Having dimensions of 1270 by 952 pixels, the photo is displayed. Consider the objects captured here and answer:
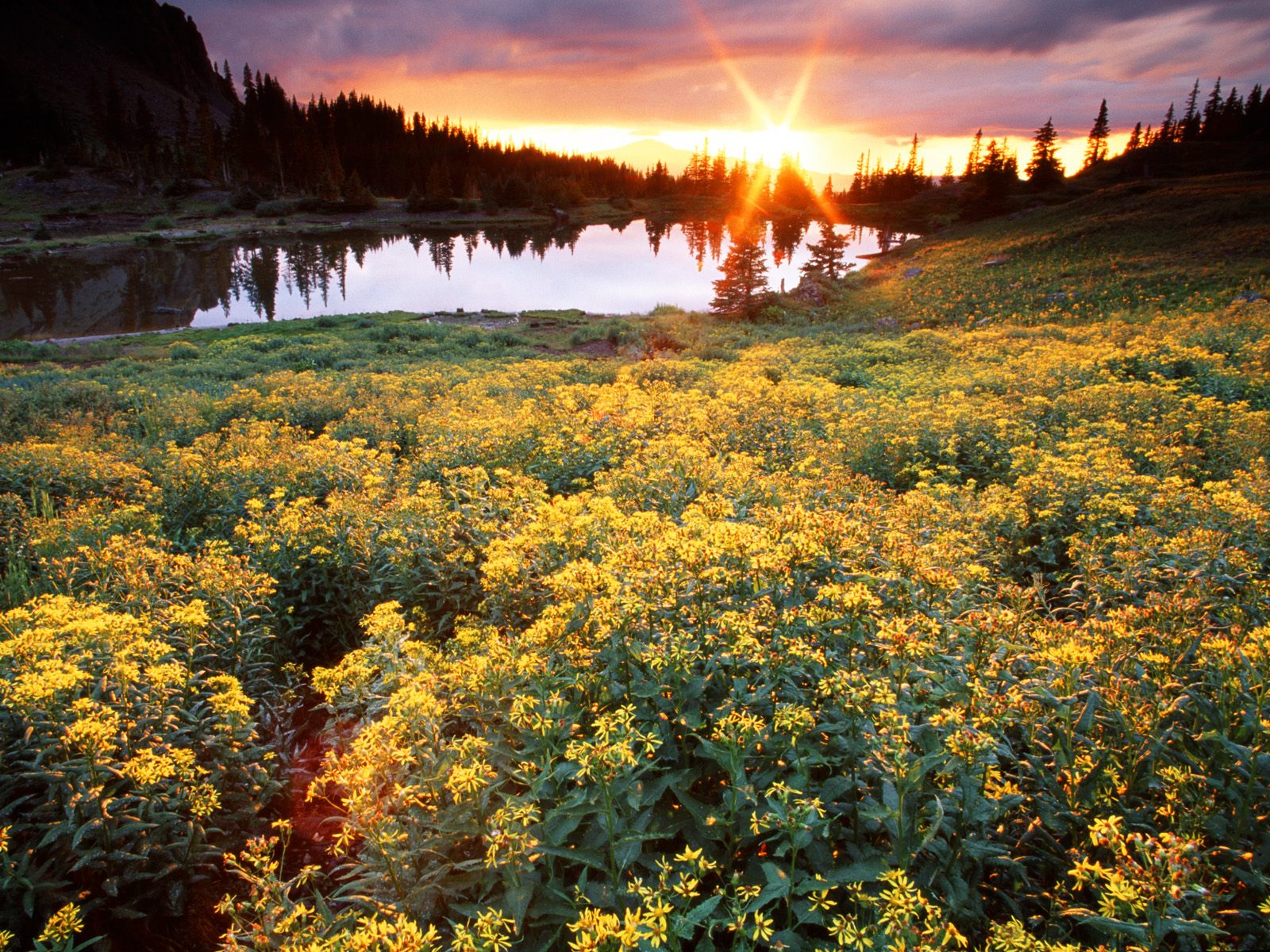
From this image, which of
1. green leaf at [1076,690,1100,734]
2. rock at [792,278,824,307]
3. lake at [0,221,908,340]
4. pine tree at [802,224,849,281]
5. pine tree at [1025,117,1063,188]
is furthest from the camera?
pine tree at [1025,117,1063,188]

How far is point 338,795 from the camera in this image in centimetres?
514

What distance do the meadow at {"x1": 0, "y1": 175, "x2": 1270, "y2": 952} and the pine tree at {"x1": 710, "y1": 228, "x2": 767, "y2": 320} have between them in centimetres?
2951

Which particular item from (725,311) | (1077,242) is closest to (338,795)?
(725,311)

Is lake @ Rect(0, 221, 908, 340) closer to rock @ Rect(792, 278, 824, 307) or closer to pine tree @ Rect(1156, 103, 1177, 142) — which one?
rock @ Rect(792, 278, 824, 307)

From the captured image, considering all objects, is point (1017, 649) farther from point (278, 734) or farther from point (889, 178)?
point (889, 178)

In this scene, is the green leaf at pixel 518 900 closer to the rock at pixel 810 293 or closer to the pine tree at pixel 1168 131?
the rock at pixel 810 293

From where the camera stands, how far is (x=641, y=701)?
364cm

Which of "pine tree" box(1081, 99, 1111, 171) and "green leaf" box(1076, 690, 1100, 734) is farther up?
"pine tree" box(1081, 99, 1111, 171)

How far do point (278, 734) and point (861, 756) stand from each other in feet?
15.0

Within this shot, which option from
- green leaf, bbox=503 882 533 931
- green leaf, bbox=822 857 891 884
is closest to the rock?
green leaf, bbox=822 857 891 884

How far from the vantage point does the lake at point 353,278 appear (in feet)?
135

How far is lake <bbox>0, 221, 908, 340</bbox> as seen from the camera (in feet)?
135

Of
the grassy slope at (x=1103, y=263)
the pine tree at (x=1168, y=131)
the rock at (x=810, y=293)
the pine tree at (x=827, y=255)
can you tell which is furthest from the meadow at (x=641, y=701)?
the pine tree at (x=1168, y=131)

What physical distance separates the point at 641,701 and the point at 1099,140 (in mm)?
149447
